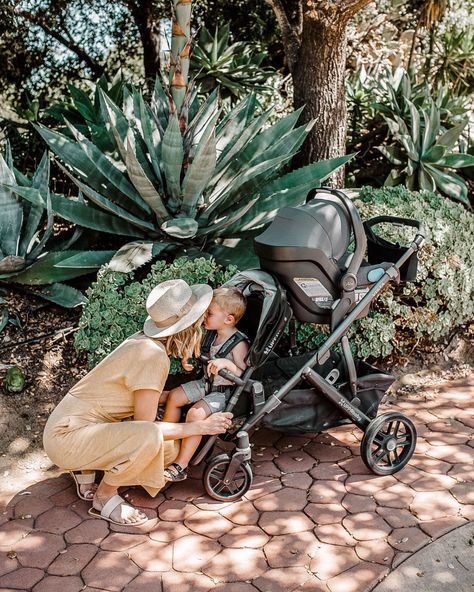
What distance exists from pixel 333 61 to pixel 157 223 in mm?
2374

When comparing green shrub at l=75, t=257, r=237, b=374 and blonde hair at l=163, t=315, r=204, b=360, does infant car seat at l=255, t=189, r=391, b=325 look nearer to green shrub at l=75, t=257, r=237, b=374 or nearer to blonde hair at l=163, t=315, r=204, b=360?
blonde hair at l=163, t=315, r=204, b=360

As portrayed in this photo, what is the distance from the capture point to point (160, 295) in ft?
12.3

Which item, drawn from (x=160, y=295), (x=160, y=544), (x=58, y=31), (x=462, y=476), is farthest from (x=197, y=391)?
(x=58, y=31)

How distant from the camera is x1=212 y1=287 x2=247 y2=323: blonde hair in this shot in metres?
3.87

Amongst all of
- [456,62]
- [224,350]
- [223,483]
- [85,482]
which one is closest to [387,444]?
[223,483]

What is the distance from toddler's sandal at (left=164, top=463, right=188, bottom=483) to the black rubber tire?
0.12 m

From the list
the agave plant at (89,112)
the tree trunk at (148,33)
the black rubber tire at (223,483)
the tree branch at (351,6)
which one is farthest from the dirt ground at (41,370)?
the tree trunk at (148,33)

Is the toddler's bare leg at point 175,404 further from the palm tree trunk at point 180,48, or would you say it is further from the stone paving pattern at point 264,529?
the palm tree trunk at point 180,48

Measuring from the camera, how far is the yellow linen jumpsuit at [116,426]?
3.62 m

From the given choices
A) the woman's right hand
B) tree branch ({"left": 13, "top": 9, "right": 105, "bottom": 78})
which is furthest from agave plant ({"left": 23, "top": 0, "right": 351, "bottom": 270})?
tree branch ({"left": 13, "top": 9, "right": 105, "bottom": 78})

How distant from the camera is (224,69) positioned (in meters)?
8.07

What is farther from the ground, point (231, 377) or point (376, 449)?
point (231, 377)

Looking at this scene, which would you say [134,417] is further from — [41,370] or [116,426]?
[41,370]

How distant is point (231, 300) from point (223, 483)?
98 cm
